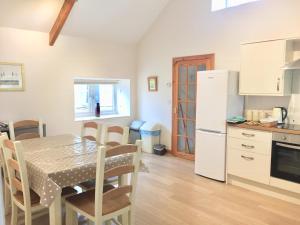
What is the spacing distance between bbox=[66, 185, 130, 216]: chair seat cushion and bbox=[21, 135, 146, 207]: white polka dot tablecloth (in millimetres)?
183

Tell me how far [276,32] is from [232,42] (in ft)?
2.15

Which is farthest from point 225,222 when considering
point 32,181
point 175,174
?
point 32,181

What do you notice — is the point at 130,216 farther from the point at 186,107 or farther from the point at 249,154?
the point at 186,107

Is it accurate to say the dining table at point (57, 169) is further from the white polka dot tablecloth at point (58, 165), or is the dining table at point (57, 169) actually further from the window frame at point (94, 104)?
the window frame at point (94, 104)

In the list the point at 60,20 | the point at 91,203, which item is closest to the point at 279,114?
the point at 91,203

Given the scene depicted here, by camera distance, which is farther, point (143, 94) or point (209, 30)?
point (143, 94)

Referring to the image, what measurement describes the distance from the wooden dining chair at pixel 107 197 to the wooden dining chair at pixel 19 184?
0.31m

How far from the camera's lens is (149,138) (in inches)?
207

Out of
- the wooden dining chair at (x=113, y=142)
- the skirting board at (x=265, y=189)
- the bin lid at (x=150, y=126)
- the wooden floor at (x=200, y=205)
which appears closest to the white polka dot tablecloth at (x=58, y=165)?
the wooden dining chair at (x=113, y=142)

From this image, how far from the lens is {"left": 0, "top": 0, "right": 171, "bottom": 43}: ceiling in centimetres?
385

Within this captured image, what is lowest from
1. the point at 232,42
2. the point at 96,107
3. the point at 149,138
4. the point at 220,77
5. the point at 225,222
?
the point at 225,222

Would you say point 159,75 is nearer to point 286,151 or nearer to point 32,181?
point 286,151

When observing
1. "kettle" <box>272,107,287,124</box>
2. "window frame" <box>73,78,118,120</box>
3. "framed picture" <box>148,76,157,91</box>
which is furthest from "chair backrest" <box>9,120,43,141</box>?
"kettle" <box>272,107,287,124</box>

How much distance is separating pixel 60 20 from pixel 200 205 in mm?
3374
